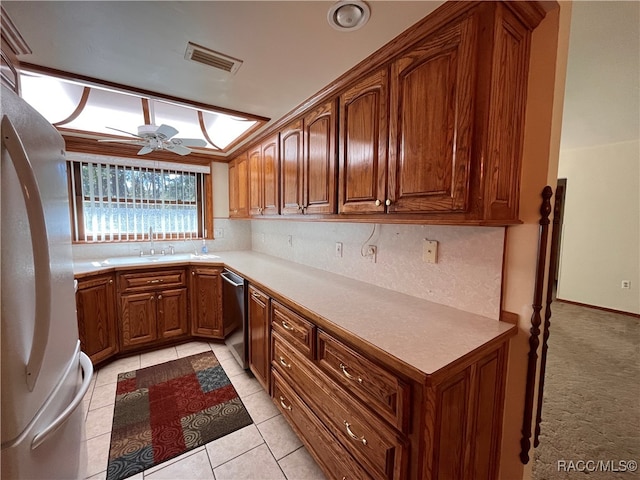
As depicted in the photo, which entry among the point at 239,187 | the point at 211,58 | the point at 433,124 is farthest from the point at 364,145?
the point at 239,187

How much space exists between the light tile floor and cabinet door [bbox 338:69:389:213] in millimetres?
1525

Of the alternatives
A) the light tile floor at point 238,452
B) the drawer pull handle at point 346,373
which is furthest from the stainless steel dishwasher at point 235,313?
the drawer pull handle at point 346,373

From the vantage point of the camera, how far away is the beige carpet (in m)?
1.59

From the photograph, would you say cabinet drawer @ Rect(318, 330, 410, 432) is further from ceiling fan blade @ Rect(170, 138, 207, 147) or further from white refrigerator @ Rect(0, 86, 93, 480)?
ceiling fan blade @ Rect(170, 138, 207, 147)

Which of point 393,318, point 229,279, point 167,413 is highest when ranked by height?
point 393,318

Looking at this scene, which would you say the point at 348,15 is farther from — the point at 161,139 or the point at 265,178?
the point at 161,139

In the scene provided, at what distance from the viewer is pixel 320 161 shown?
181 centimetres

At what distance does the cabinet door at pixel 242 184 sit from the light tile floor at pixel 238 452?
6.27ft

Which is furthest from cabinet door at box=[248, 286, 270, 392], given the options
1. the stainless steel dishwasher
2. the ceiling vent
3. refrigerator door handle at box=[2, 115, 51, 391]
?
the ceiling vent

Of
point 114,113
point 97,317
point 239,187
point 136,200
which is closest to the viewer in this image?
point 97,317

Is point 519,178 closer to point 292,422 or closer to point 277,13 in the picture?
point 277,13

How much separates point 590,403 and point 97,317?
4.23m

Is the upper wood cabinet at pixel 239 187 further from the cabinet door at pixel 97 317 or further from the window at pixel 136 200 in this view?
the cabinet door at pixel 97 317

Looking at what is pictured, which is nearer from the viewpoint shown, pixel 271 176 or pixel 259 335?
pixel 259 335
